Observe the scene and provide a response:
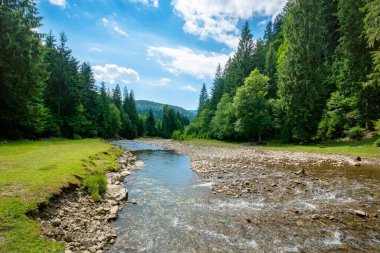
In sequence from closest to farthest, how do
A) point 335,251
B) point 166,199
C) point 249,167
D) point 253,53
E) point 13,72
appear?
point 335,251, point 166,199, point 249,167, point 13,72, point 253,53

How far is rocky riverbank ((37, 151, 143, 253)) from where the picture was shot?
7223mm

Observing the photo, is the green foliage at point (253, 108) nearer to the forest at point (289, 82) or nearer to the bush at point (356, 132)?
the forest at point (289, 82)

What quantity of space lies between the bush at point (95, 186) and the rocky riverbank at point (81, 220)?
0.23 metres

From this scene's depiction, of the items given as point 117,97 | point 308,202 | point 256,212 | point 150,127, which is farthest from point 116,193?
point 150,127

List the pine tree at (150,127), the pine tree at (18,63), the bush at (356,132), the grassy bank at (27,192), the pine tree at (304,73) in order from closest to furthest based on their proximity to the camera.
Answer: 1. the grassy bank at (27,192)
2. the pine tree at (18,63)
3. the bush at (356,132)
4. the pine tree at (304,73)
5. the pine tree at (150,127)

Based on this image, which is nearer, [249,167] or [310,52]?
[249,167]

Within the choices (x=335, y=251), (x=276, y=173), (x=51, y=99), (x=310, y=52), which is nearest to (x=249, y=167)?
(x=276, y=173)

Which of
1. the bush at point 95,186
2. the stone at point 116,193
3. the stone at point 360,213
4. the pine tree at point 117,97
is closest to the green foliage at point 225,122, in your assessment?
the stone at point 116,193

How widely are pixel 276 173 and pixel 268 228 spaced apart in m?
9.28

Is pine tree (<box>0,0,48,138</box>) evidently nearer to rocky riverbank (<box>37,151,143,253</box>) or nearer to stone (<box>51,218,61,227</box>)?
rocky riverbank (<box>37,151,143,253</box>)

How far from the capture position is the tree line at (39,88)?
26484 millimetres

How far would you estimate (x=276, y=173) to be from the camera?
17188mm

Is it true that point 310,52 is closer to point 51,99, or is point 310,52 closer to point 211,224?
point 211,224

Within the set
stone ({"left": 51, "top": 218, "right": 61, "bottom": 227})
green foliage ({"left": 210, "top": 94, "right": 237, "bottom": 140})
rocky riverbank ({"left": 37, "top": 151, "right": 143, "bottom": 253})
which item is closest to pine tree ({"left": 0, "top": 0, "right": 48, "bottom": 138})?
rocky riverbank ({"left": 37, "top": 151, "right": 143, "bottom": 253})
